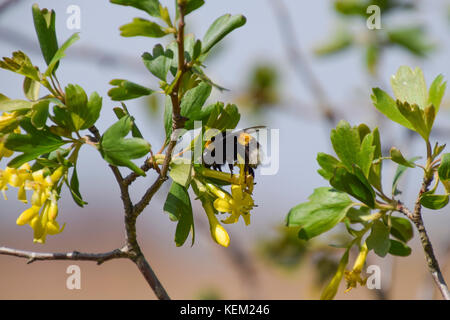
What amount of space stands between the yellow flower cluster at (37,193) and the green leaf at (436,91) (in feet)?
2.26

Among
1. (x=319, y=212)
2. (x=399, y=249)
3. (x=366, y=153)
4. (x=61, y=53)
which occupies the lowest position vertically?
(x=399, y=249)

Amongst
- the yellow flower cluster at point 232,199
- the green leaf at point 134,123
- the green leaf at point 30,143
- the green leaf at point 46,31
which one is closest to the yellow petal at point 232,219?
the yellow flower cluster at point 232,199

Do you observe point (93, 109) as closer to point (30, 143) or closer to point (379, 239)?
point (30, 143)

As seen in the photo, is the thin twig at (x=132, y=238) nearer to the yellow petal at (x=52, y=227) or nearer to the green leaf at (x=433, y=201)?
the yellow petal at (x=52, y=227)

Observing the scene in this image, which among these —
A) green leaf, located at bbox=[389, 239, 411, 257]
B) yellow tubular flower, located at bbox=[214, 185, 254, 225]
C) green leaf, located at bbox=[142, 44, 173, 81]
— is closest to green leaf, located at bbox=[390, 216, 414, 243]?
green leaf, located at bbox=[389, 239, 411, 257]

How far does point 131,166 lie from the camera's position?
907 millimetres

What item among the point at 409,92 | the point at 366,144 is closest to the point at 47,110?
the point at 366,144

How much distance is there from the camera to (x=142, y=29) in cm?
85

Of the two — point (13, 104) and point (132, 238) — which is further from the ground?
point (13, 104)

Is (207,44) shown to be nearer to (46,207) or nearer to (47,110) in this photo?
(47,110)

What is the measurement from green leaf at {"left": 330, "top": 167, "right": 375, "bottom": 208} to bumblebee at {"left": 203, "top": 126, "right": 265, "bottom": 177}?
149mm

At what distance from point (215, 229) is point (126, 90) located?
323 mm

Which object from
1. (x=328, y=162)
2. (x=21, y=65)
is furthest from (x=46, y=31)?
(x=328, y=162)

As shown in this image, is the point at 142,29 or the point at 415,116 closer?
the point at 142,29
